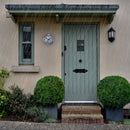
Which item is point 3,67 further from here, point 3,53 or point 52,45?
point 52,45

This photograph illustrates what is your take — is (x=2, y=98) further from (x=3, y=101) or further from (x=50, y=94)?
(x=50, y=94)

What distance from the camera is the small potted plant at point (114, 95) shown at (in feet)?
16.2

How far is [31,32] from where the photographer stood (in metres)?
5.99

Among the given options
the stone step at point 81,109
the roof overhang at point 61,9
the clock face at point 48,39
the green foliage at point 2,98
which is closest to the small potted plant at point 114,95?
the stone step at point 81,109

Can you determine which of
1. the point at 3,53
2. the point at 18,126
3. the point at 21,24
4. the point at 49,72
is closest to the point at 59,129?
the point at 18,126

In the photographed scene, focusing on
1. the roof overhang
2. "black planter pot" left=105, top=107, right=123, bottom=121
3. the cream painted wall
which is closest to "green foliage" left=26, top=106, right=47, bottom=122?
the cream painted wall

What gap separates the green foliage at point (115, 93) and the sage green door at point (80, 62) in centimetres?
86

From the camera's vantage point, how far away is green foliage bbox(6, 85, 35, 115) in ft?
17.4

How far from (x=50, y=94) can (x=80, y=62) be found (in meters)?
1.67

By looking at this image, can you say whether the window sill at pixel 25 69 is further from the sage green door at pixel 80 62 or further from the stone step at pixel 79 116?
the stone step at pixel 79 116

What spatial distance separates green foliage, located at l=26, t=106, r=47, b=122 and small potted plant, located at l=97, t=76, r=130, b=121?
1.76m

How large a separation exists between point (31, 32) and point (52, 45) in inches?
34.0

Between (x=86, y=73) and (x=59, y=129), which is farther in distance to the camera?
(x=86, y=73)

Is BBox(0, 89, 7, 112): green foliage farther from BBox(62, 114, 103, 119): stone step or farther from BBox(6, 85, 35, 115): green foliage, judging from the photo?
BBox(62, 114, 103, 119): stone step
